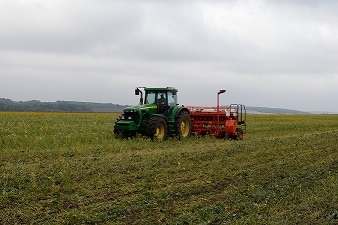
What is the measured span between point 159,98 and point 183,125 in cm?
173

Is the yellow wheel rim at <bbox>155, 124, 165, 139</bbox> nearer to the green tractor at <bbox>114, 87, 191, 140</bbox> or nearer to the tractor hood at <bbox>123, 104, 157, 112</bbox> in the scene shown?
the green tractor at <bbox>114, 87, 191, 140</bbox>

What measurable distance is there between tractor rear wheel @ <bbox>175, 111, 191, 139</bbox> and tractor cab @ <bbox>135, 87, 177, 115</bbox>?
62 cm

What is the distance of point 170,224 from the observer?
18.3ft

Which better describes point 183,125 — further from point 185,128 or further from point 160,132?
point 160,132

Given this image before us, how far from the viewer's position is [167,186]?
7.61m

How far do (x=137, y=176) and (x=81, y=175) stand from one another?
1.19 m

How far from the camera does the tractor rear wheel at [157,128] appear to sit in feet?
48.2

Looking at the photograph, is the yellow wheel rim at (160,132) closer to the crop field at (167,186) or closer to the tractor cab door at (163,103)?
the tractor cab door at (163,103)

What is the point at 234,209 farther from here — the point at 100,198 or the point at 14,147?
the point at 14,147

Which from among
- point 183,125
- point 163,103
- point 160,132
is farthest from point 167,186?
point 183,125

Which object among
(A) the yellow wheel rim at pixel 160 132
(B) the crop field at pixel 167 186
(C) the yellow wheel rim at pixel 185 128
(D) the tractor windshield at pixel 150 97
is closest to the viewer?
(B) the crop field at pixel 167 186

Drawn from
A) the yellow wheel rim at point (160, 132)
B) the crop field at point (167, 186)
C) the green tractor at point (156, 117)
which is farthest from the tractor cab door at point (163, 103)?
the crop field at point (167, 186)

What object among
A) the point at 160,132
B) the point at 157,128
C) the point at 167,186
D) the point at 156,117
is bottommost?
the point at 167,186

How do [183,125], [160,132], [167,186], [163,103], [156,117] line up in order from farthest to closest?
1. [183,125]
2. [163,103]
3. [160,132]
4. [156,117]
5. [167,186]
